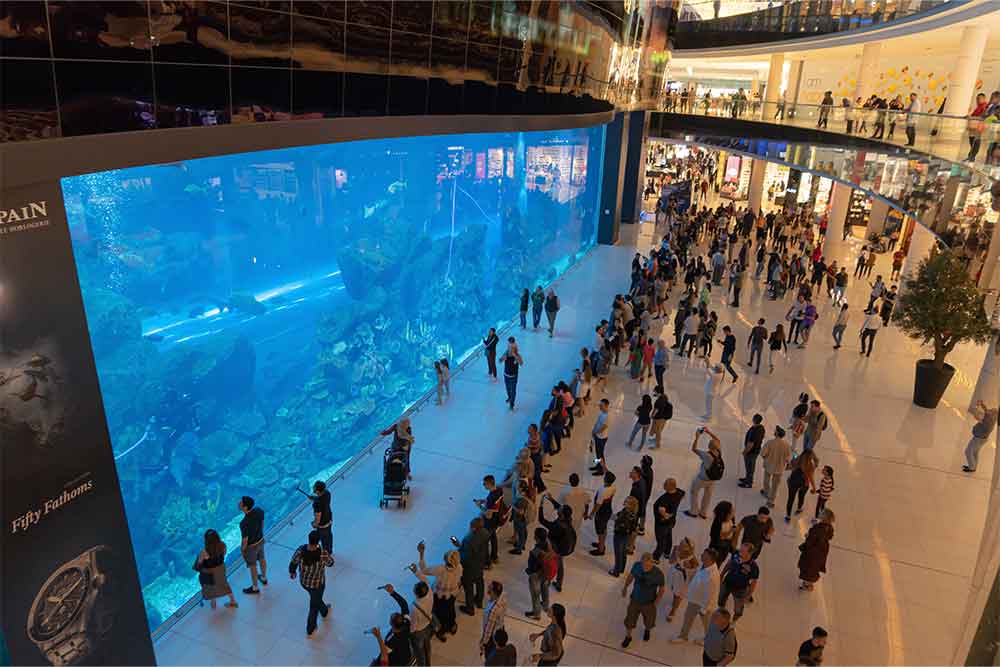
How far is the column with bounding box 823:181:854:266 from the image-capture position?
27266 mm

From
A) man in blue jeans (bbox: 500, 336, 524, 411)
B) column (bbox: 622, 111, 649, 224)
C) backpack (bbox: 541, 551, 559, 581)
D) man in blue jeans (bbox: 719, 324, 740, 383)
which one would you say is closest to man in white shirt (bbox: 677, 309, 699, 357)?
man in blue jeans (bbox: 719, 324, 740, 383)

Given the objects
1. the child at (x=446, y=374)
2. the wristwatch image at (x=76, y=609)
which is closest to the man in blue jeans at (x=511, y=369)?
the child at (x=446, y=374)

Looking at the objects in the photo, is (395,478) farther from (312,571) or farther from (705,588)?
(705,588)

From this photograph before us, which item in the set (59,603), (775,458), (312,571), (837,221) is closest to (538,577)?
(312,571)

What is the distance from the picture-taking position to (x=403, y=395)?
13219 mm

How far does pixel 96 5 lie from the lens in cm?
536

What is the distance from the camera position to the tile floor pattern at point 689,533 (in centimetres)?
727

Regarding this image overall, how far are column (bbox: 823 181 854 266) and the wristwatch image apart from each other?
27.0 meters

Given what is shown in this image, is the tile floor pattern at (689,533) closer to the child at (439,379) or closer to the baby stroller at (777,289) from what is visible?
the child at (439,379)

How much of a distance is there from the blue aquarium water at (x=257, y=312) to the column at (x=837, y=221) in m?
18.1

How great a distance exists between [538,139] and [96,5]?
14.6 meters

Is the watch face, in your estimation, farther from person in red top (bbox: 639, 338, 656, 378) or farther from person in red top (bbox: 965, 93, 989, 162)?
person in red top (bbox: 965, 93, 989, 162)

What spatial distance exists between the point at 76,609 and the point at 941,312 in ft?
46.6

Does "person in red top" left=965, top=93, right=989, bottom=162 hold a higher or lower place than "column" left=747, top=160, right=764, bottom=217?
higher
